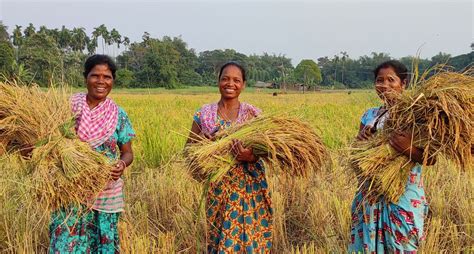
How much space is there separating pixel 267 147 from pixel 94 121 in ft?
3.34

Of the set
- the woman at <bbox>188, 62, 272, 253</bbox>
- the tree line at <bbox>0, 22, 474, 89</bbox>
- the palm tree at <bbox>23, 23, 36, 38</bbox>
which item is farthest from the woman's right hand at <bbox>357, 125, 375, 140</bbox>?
the palm tree at <bbox>23, 23, 36, 38</bbox>

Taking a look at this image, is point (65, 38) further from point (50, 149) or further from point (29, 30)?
point (50, 149)

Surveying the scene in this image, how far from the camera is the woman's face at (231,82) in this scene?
8.18 feet

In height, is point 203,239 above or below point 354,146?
below

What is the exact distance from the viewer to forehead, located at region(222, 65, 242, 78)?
98.2 inches

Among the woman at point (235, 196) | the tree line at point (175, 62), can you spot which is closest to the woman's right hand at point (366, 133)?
the woman at point (235, 196)

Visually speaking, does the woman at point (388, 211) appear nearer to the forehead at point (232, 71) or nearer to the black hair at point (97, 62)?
the forehead at point (232, 71)

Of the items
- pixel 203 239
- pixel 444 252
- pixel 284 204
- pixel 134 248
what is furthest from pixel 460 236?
pixel 134 248

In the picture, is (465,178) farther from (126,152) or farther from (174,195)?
(126,152)

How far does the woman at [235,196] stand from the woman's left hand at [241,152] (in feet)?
0.34

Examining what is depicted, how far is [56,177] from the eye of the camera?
77.0 inches

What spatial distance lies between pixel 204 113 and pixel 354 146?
3.16 feet

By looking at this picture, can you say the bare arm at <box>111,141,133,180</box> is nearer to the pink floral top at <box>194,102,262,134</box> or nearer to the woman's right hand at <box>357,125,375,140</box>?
the pink floral top at <box>194,102,262,134</box>

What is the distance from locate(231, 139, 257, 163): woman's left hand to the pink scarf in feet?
2.44
